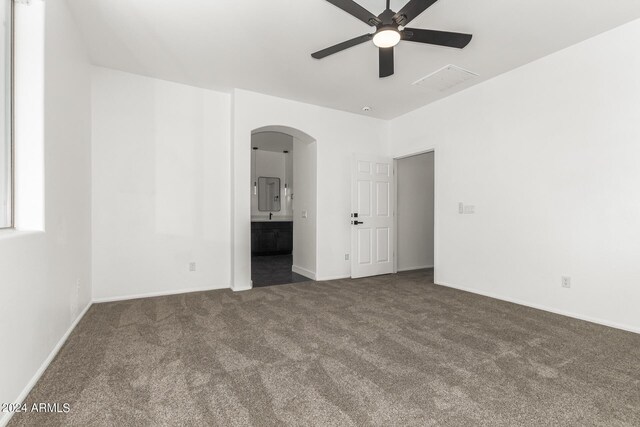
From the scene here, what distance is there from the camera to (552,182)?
3.42m

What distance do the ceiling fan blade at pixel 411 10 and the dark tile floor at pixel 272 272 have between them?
3.79 m

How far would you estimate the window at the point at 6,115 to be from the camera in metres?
1.92

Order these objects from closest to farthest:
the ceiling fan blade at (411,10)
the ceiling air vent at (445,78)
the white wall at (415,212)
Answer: the ceiling fan blade at (411,10), the ceiling air vent at (445,78), the white wall at (415,212)

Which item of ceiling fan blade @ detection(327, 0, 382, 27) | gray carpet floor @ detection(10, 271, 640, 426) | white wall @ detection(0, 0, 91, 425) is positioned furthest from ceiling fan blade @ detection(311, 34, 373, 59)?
gray carpet floor @ detection(10, 271, 640, 426)

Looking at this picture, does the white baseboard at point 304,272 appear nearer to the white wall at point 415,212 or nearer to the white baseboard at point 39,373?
the white wall at point 415,212

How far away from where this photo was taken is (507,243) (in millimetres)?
3838

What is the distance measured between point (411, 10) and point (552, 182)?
2593mm

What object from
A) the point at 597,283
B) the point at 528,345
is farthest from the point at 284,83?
the point at 597,283

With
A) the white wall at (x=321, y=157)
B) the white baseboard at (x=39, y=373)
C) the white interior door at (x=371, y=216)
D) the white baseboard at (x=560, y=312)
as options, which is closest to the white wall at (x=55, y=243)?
the white baseboard at (x=39, y=373)

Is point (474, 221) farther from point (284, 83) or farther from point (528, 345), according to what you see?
point (284, 83)

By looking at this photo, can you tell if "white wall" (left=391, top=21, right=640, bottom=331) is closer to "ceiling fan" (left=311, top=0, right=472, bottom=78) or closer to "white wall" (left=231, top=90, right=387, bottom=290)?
"white wall" (left=231, top=90, right=387, bottom=290)

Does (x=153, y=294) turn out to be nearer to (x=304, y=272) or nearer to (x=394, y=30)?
(x=304, y=272)

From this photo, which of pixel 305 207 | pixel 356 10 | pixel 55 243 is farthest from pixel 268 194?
pixel 356 10

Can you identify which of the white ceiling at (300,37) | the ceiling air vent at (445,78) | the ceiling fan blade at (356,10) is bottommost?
the ceiling fan blade at (356,10)
